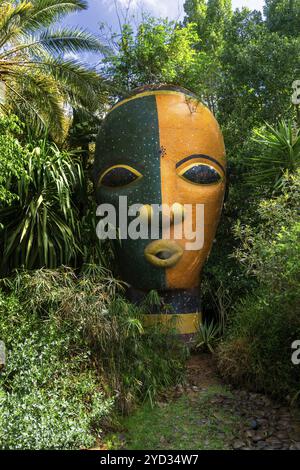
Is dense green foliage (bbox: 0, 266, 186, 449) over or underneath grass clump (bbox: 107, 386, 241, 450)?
over

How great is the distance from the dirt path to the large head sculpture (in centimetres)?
129

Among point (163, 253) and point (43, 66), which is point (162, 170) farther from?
point (43, 66)

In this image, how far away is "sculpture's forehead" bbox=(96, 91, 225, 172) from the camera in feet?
20.6

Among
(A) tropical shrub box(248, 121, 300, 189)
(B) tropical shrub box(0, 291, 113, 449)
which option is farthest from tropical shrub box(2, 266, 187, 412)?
(A) tropical shrub box(248, 121, 300, 189)

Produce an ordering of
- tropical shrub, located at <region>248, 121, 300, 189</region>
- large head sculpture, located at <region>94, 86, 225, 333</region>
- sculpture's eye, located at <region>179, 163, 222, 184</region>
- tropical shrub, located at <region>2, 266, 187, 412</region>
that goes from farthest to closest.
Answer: tropical shrub, located at <region>248, 121, 300, 189</region> → sculpture's eye, located at <region>179, 163, 222, 184</region> → large head sculpture, located at <region>94, 86, 225, 333</region> → tropical shrub, located at <region>2, 266, 187, 412</region>

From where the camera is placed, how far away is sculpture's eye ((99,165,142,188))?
630 centimetres

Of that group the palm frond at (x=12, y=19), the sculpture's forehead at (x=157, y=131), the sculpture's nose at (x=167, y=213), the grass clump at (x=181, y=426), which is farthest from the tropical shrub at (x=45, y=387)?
the palm frond at (x=12, y=19)

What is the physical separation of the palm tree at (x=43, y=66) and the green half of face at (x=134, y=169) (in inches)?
53.1

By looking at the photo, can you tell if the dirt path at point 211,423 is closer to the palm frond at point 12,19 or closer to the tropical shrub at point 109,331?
the tropical shrub at point 109,331

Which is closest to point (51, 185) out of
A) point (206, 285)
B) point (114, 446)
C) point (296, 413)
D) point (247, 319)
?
point (206, 285)

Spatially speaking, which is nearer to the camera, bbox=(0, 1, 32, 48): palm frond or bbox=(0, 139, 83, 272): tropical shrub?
bbox=(0, 139, 83, 272): tropical shrub

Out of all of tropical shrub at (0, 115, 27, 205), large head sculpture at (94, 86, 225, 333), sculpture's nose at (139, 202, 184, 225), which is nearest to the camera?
tropical shrub at (0, 115, 27, 205)

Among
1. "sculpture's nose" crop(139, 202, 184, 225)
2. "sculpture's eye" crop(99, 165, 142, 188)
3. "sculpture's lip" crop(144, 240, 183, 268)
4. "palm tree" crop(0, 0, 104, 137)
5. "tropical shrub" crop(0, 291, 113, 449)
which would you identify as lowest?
A: "tropical shrub" crop(0, 291, 113, 449)

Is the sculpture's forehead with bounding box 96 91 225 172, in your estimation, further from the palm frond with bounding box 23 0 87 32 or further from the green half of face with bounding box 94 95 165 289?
the palm frond with bounding box 23 0 87 32
